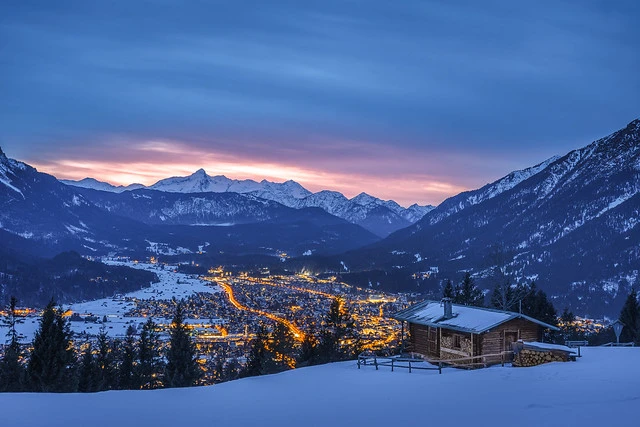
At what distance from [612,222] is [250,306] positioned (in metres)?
125

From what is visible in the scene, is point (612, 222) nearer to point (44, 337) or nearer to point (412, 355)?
point (412, 355)

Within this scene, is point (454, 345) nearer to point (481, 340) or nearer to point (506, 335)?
point (481, 340)

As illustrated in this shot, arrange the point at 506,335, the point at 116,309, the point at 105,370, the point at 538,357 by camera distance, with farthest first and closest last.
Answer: the point at 116,309, the point at 105,370, the point at 506,335, the point at 538,357

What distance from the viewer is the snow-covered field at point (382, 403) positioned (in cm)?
1212

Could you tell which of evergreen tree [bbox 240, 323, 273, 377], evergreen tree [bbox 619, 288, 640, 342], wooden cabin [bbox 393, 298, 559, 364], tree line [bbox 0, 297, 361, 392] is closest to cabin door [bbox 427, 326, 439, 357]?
wooden cabin [bbox 393, 298, 559, 364]

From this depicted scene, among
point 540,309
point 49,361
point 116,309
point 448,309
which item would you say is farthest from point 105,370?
point 116,309

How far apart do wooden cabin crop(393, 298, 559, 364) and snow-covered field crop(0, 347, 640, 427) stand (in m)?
6.62

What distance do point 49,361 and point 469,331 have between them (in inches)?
964

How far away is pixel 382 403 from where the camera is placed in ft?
49.8

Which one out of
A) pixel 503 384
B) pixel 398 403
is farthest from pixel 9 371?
pixel 503 384

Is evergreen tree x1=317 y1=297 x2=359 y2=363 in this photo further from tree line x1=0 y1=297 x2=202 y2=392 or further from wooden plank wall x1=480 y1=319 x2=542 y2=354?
wooden plank wall x1=480 y1=319 x2=542 y2=354

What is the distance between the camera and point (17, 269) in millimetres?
184750

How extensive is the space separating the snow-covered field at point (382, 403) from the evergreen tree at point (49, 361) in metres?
16.0

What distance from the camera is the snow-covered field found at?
12125mm
